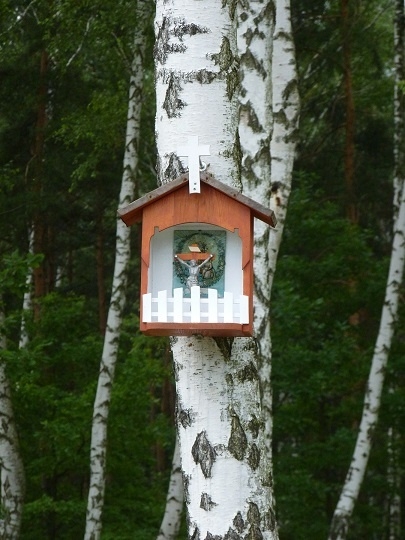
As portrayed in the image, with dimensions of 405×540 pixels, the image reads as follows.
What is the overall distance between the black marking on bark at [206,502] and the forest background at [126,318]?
5478 mm

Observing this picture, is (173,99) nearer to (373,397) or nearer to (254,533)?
(254,533)

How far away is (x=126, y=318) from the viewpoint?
14281mm

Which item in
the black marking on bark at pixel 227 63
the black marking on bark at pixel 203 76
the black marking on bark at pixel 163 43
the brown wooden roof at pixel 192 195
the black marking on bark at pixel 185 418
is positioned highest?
the black marking on bark at pixel 163 43

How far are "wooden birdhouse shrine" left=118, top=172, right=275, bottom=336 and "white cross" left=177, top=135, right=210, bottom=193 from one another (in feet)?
0.03

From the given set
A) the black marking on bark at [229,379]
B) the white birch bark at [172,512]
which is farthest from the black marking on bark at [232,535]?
the white birch bark at [172,512]

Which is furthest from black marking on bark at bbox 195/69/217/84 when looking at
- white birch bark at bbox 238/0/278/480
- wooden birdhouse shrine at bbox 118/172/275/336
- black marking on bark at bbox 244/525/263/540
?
white birch bark at bbox 238/0/278/480

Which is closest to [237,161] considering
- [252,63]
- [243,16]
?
[252,63]

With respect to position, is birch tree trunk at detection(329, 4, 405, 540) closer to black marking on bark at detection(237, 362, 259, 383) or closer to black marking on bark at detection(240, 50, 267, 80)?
black marking on bark at detection(240, 50, 267, 80)

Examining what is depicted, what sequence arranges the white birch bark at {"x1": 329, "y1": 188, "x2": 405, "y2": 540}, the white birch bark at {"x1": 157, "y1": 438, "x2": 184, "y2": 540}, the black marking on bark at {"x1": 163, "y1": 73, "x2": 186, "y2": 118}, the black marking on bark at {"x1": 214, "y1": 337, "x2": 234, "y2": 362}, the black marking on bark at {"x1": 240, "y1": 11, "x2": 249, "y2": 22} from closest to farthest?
the black marking on bark at {"x1": 214, "y1": 337, "x2": 234, "y2": 362} → the black marking on bark at {"x1": 163, "y1": 73, "x2": 186, "y2": 118} → the black marking on bark at {"x1": 240, "y1": 11, "x2": 249, "y2": 22} → the white birch bark at {"x1": 157, "y1": 438, "x2": 184, "y2": 540} → the white birch bark at {"x1": 329, "y1": 188, "x2": 405, "y2": 540}

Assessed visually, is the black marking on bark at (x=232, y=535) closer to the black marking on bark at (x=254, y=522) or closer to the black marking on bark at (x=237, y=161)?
the black marking on bark at (x=254, y=522)

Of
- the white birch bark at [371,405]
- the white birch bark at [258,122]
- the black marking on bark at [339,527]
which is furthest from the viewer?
the white birch bark at [371,405]

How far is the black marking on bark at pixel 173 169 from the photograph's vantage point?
327 cm

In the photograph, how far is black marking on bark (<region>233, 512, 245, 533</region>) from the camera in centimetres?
319

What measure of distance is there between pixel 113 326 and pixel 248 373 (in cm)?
742
